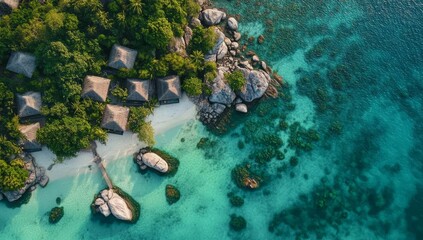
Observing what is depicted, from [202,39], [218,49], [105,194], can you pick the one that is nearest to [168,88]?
[202,39]

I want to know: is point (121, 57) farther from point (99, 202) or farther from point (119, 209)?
point (119, 209)

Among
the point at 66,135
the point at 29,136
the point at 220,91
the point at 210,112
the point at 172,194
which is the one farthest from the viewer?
the point at 210,112

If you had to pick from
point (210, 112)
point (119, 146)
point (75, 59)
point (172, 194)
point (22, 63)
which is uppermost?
point (75, 59)

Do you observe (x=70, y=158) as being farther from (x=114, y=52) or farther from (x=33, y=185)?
(x=114, y=52)

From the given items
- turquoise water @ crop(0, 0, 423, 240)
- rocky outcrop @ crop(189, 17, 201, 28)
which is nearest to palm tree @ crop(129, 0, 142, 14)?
rocky outcrop @ crop(189, 17, 201, 28)

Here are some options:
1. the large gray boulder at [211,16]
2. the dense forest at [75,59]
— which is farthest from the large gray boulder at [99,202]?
the large gray boulder at [211,16]

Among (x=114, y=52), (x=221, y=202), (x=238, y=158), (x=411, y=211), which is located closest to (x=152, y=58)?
(x=114, y=52)
